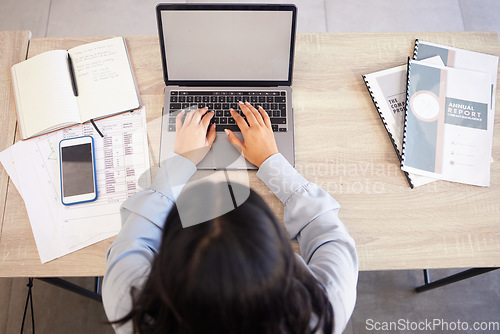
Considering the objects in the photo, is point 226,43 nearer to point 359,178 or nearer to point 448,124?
point 359,178

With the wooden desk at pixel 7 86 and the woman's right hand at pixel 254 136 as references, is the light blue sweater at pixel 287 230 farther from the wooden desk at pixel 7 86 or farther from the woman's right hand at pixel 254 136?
the wooden desk at pixel 7 86

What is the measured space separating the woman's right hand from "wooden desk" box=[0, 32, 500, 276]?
2.1 inches

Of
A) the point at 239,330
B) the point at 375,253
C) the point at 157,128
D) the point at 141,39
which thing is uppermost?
the point at 141,39

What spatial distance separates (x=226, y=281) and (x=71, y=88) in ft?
2.24

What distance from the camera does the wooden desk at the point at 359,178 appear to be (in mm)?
766

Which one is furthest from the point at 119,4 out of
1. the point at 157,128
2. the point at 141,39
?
the point at 157,128

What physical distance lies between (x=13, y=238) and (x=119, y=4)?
1348 millimetres

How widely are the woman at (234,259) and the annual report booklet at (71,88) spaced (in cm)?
19

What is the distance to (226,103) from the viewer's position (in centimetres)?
87

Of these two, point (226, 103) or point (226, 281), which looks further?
point (226, 103)

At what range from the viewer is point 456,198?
809 millimetres

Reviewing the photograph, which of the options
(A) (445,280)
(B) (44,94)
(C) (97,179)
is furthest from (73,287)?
(A) (445,280)

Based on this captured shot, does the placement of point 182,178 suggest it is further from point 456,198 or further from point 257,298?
point 456,198

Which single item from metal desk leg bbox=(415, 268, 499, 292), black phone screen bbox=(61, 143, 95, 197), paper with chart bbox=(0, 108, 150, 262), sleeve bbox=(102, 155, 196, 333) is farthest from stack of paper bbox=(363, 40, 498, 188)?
black phone screen bbox=(61, 143, 95, 197)
